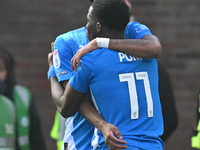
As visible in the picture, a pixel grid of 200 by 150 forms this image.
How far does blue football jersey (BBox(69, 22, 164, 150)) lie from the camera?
249 cm

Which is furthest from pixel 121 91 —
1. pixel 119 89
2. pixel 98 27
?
pixel 98 27

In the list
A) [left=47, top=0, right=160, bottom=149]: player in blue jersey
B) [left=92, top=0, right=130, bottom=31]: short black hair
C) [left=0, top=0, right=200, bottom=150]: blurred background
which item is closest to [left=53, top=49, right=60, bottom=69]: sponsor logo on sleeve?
[left=47, top=0, right=160, bottom=149]: player in blue jersey

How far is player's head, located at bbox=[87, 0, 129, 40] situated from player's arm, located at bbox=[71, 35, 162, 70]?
0.33 feet

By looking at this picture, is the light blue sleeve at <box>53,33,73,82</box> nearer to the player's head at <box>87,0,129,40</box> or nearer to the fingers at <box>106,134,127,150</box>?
the player's head at <box>87,0,129,40</box>

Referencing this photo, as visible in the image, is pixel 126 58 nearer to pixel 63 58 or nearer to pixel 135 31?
pixel 135 31

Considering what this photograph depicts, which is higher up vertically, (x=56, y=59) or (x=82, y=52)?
(x=82, y=52)

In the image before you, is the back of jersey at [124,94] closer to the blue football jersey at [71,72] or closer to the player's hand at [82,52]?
the player's hand at [82,52]

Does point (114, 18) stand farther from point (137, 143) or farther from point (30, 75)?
point (30, 75)

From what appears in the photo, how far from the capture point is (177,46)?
6133 millimetres

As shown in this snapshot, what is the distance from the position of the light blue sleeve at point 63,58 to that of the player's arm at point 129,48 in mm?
234

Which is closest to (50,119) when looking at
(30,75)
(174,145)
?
(30,75)

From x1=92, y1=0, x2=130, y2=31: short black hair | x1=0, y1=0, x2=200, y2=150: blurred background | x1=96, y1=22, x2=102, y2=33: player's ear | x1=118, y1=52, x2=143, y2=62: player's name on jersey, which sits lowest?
x1=0, y1=0, x2=200, y2=150: blurred background

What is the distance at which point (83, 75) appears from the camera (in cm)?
251

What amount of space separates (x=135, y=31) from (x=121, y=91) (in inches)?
19.3
